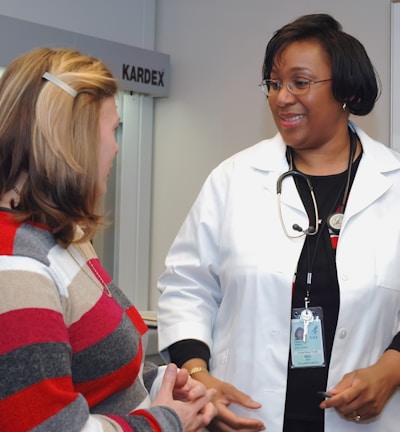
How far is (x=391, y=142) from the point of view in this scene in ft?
10.1

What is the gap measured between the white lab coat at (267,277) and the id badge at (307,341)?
2cm

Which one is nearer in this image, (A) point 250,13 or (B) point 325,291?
(B) point 325,291

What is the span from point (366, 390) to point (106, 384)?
2.61 ft

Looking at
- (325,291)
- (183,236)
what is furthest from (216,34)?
→ (325,291)

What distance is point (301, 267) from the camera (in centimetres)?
190

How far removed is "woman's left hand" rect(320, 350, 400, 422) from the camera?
1.77 meters

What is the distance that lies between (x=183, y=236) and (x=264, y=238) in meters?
0.25

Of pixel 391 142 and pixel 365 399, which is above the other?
pixel 391 142

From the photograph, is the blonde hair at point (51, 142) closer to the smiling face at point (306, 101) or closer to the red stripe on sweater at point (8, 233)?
the red stripe on sweater at point (8, 233)

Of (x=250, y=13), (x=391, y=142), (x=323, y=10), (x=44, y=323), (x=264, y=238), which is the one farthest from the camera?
(x=250, y=13)

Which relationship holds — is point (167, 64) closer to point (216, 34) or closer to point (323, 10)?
point (216, 34)

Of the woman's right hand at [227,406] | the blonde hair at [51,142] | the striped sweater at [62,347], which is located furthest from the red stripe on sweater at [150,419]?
the woman's right hand at [227,406]

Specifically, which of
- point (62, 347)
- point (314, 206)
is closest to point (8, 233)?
point (62, 347)

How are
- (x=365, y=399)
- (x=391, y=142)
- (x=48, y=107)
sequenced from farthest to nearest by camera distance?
(x=391, y=142)
(x=365, y=399)
(x=48, y=107)
